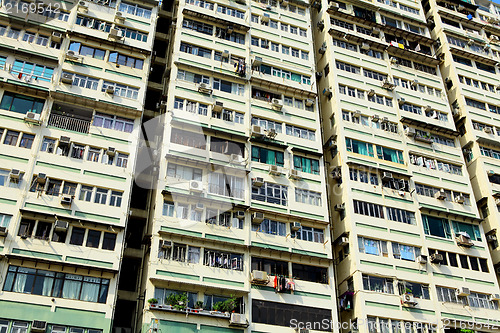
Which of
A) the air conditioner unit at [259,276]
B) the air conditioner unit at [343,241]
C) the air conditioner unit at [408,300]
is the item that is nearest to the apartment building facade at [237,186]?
the air conditioner unit at [259,276]

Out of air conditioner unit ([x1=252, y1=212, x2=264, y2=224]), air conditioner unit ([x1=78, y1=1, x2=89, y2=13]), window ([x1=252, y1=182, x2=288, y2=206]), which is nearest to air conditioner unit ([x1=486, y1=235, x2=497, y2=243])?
window ([x1=252, y1=182, x2=288, y2=206])

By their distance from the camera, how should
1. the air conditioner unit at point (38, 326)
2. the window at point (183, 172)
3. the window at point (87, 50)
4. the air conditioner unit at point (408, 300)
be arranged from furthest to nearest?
the window at point (87, 50) → the window at point (183, 172) → the air conditioner unit at point (408, 300) → the air conditioner unit at point (38, 326)

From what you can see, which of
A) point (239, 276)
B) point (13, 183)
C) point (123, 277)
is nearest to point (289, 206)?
point (239, 276)

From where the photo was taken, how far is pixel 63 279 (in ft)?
80.1

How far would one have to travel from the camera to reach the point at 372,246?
99.7 feet

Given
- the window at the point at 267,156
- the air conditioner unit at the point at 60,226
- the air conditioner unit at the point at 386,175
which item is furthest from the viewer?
the air conditioner unit at the point at 386,175

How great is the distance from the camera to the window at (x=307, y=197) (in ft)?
101

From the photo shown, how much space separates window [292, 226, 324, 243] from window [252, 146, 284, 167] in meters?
4.29

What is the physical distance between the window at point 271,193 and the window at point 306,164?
6.22 feet

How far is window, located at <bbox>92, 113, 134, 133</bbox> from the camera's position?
29062mm

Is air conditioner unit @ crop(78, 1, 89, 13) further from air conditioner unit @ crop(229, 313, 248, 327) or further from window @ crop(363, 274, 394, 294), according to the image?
window @ crop(363, 274, 394, 294)

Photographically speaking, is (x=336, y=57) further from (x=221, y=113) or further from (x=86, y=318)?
(x=86, y=318)

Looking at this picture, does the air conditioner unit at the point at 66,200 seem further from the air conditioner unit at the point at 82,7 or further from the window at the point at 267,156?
the air conditioner unit at the point at 82,7

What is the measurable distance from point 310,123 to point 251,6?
1044 centimetres
